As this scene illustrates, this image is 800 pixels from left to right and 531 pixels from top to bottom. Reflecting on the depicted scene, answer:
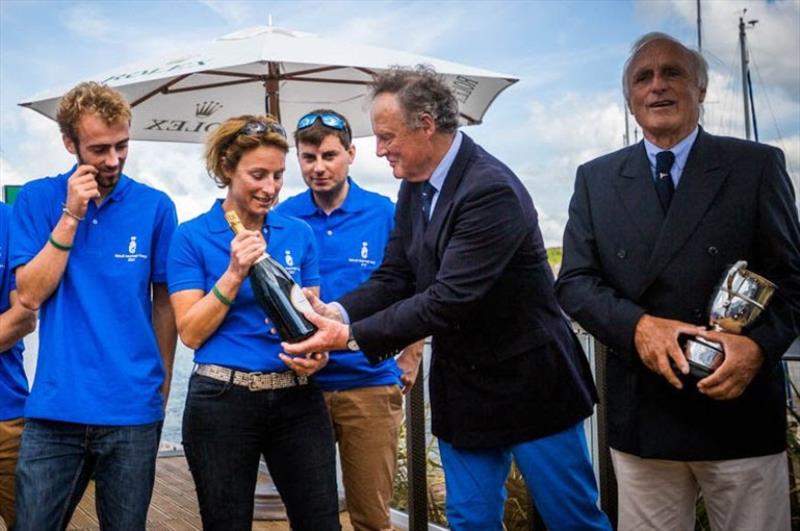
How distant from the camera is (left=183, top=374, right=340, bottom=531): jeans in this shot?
7.79ft

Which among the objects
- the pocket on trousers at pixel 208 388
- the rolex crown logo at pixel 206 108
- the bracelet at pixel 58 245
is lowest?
the pocket on trousers at pixel 208 388

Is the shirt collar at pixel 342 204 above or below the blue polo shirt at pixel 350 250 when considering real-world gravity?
above

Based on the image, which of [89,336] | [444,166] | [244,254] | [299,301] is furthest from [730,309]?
[89,336]

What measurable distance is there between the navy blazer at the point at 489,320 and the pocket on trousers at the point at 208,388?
402 millimetres

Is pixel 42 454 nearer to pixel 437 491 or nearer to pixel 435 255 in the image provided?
pixel 435 255

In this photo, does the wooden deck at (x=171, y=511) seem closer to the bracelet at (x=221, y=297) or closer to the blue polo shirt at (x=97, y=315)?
the blue polo shirt at (x=97, y=315)

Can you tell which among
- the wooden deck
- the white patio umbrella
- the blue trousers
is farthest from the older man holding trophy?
the wooden deck

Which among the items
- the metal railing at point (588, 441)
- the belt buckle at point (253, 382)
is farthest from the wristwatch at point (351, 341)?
the metal railing at point (588, 441)

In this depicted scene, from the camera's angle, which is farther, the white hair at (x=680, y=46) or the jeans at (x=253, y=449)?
the jeans at (x=253, y=449)

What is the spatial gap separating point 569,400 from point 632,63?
895mm

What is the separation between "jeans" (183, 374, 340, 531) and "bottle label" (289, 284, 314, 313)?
26 cm

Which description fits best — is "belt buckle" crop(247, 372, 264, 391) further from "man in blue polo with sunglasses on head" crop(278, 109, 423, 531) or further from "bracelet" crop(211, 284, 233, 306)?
"man in blue polo with sunglasses on head" crop(278, 109, 423, 531)

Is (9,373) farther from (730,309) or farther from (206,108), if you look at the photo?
(206,108)

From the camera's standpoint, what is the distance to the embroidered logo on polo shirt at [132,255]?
243cm
